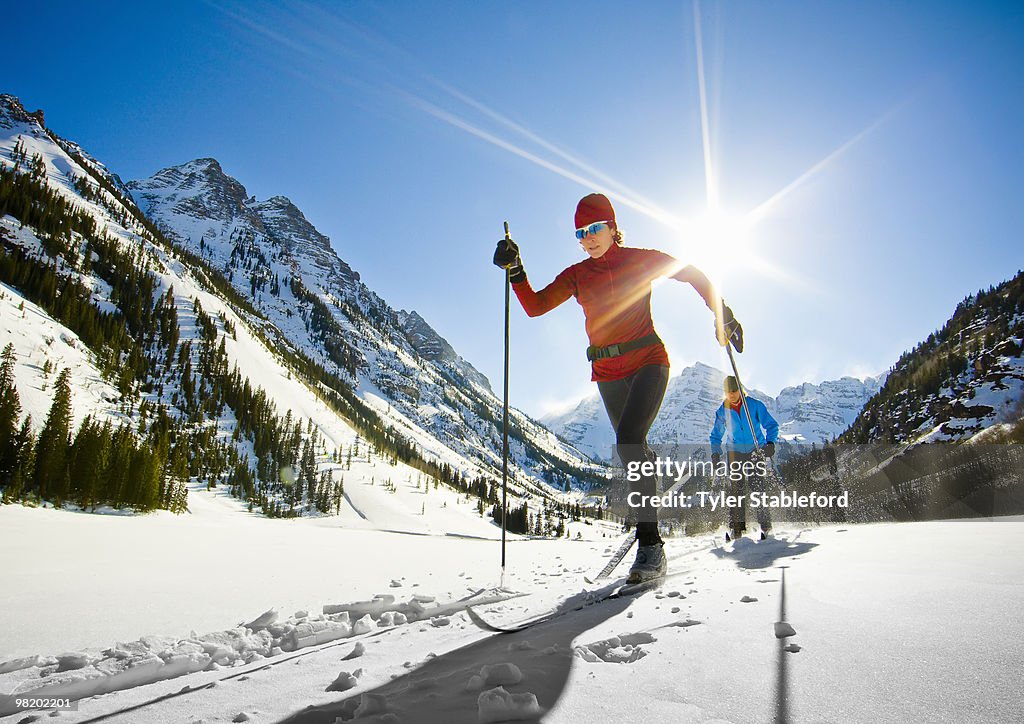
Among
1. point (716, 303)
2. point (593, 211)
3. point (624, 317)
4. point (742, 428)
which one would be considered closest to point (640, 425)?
point (624, 317)

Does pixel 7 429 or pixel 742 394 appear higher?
pixel 742 394

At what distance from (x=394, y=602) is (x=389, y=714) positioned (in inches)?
86.7

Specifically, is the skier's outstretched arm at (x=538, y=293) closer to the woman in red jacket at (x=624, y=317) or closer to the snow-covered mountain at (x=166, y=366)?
the woman in red jacket at (x=624, y=317)

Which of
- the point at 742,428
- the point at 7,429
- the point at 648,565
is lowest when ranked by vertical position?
the point at 648,565

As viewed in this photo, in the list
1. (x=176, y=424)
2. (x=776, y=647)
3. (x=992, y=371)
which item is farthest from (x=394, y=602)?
(x=992, y=371)

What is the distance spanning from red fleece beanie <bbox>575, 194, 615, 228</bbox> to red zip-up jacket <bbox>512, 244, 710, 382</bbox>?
0.31 meters

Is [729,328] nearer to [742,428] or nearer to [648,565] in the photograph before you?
[648,565]

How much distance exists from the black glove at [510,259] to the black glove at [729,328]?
2.14 m

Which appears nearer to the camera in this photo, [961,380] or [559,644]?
[559,644]

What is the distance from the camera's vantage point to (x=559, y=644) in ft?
5.93

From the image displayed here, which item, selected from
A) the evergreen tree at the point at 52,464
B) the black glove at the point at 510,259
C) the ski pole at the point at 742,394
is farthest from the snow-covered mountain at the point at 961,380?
the evergreen tree at the point at 52,464

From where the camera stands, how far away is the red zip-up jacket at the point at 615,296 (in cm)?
412

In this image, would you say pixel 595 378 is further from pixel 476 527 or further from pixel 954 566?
pixel 476 527

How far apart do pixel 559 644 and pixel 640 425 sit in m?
2.27
